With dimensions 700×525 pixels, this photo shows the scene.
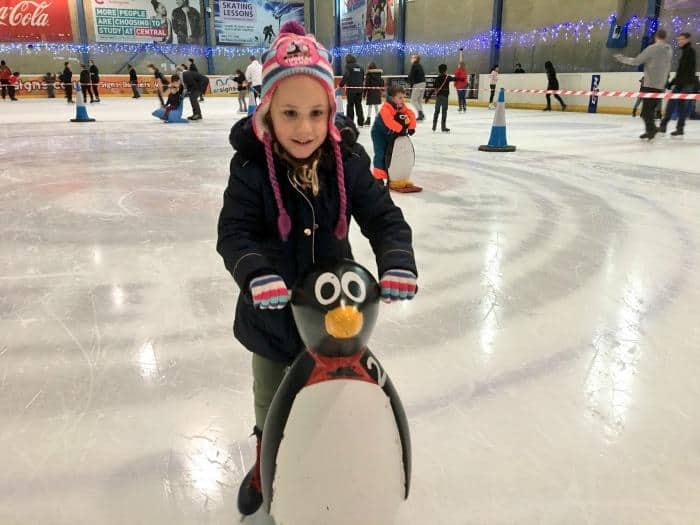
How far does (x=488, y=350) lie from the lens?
1842mm

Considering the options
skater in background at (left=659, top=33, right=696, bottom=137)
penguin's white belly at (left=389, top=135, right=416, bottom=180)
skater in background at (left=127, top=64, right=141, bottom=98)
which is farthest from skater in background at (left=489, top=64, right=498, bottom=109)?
skater in background at (left=127, top=64, right=141, bottom=98)

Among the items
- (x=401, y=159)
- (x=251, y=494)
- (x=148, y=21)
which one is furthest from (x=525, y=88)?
(x=148, y=21)

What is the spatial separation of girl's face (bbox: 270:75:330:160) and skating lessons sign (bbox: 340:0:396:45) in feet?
71.9

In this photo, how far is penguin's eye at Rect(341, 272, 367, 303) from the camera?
2.69ft

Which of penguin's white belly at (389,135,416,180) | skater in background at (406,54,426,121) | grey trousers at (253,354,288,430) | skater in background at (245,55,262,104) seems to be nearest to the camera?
grey trousers at (253,354,288,430)

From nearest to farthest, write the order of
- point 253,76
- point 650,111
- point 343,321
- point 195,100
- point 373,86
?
1. point 343,321
2. point 650,111
3. point 373,86
4. point 195,100
5. point 253,76

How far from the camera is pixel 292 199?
1.03 m

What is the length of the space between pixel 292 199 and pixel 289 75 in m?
0.22

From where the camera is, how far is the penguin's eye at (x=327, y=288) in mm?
813

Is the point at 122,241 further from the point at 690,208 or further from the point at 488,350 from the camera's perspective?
the point at 690,208

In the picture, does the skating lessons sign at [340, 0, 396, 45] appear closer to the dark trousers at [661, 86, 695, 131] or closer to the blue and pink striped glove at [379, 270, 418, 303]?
the dark trousers at [661, 86, 695, 131]

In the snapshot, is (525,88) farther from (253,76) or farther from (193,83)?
(193,83)

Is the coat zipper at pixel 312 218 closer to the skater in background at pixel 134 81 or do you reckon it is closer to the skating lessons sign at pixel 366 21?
the skater in background at pixel 134 81

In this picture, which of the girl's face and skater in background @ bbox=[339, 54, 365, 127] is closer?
the girl's face
